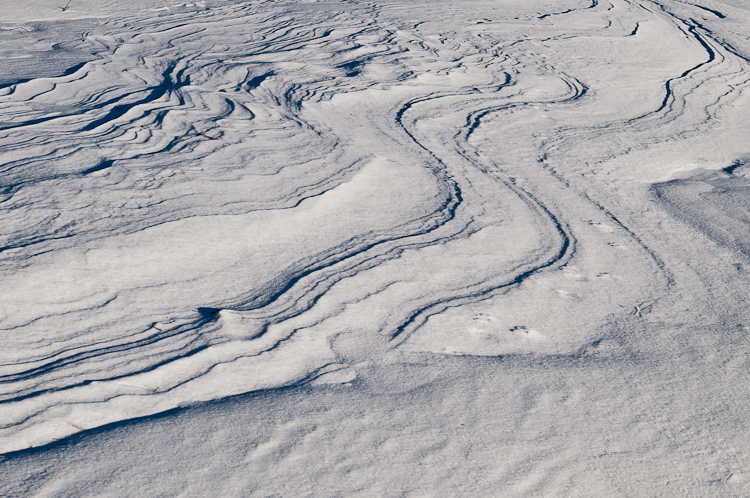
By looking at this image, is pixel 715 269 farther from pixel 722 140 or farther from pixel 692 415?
pixel 722 140

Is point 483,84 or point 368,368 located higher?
point 483,84

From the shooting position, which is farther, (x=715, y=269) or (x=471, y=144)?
(x=471, y=144)

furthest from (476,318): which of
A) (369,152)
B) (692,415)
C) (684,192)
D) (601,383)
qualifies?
(684,192)

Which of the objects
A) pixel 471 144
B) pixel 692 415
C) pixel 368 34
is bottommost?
pixel 692 415

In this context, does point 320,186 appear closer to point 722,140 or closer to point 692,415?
point 692,415

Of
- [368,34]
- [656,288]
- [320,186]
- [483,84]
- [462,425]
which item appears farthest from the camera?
[368,34]

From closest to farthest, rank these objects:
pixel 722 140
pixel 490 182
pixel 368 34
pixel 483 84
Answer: pixel 490 182, pixel 722 140, pixel 483 84, pixel 368 34
